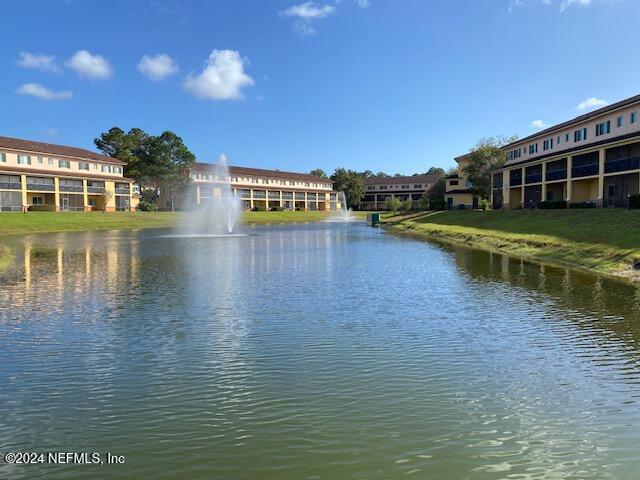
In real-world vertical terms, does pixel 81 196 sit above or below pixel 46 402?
above

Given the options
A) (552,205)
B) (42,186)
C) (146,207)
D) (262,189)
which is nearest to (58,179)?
(42,186)

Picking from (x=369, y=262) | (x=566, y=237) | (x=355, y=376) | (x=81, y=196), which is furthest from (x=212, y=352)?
(x=81, y=196)

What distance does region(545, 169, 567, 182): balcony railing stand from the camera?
57.6 meters

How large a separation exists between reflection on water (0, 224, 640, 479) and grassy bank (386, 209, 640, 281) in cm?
752

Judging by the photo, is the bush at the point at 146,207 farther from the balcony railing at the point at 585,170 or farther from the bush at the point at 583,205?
the bush at the point at 583,205

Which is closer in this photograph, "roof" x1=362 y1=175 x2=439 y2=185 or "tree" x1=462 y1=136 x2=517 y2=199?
"tree" x1=462 y1=136 x2=517 y2=199

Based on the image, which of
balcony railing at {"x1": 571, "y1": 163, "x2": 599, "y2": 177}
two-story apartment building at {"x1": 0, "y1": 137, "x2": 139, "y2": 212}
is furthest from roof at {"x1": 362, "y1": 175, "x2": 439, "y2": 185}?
balcony railing at {"x1": 571, "y1": 163, "x2": 599, "y2": 177}

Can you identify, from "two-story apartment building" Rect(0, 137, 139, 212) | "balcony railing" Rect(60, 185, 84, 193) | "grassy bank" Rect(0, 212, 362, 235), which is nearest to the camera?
"grassy bank" Rect(0, 212, 362, 235)

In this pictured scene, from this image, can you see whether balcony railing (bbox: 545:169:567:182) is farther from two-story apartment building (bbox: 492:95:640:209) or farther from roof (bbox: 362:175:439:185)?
roof (bbox: 362:175:439:185)

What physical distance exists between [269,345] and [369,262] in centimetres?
1836

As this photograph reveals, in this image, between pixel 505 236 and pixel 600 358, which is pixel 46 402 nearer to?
pixel 600 358

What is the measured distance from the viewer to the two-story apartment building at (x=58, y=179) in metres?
74.2

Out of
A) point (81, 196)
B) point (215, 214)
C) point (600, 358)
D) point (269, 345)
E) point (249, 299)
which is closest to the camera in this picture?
point (600, 358)

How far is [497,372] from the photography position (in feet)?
33.7
